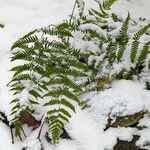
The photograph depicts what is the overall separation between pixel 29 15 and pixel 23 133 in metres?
1.38

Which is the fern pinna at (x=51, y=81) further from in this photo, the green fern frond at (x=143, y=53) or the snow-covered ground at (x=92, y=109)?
the green fern frond at (x=143, y=53)

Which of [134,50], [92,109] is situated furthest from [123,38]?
[92,109]

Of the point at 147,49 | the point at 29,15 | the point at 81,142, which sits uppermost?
the point at 29,15

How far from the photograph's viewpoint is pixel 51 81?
2375 mm

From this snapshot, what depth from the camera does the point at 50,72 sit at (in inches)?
95.0

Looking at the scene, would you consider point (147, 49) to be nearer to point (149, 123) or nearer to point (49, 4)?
point (149, 123)

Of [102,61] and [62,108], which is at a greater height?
[102,61]

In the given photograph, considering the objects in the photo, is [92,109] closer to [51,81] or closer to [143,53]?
[51,81]

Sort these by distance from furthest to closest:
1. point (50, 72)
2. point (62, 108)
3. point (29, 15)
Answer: point (29, 15) → point (50, 72) → point (62, 108)

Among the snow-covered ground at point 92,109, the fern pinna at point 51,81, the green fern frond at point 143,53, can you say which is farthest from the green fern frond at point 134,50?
the fern pinna at point 51,81

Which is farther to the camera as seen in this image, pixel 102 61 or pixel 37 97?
pixel 102 61

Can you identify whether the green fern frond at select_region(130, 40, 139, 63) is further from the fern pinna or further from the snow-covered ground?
the fern pinna

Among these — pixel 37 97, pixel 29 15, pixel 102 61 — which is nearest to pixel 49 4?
pixel 29 15

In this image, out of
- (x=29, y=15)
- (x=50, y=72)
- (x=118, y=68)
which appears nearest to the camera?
(x=50, y=72)
